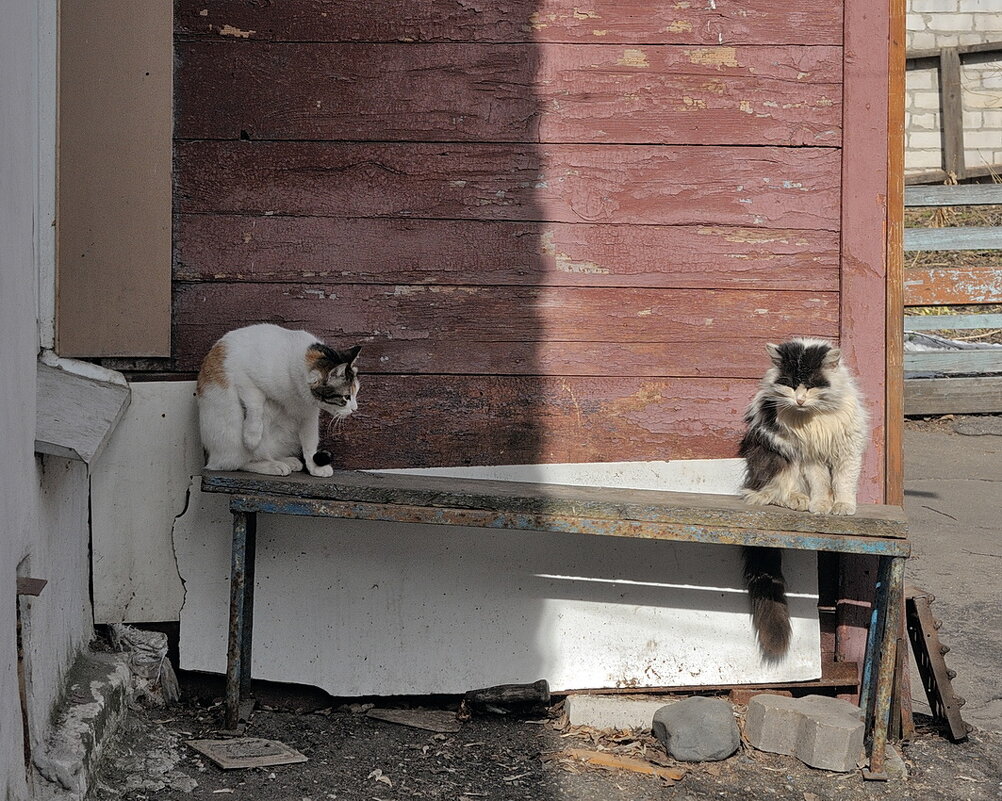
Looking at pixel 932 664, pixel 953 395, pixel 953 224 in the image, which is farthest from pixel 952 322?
pixel 932 664

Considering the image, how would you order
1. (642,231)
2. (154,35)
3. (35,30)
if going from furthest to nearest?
(642,231) → (154,35) → (35,30)

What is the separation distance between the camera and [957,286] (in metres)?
8.42

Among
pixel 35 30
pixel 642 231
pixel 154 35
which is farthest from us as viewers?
pixel 642 231

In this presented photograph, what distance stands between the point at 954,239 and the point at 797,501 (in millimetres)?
6078

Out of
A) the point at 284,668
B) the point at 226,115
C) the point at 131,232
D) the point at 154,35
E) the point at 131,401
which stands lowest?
the point at 284,668

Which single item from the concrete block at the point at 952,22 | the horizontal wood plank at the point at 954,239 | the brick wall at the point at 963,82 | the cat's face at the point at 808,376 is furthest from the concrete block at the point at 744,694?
the concrete block at the point at 952,22

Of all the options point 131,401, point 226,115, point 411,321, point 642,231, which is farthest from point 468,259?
point 131,401

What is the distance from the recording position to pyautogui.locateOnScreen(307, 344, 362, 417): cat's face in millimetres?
3199

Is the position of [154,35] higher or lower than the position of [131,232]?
higher

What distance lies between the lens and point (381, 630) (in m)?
3.71

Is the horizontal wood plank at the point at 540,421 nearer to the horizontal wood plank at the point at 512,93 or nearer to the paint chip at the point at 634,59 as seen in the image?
the horizontal wood plank at the point at 512,93

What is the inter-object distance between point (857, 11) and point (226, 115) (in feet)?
7.03

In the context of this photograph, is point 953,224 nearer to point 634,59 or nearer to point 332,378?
point 634,59

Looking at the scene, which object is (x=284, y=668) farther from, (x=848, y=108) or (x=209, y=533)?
(x=848, y=108)
